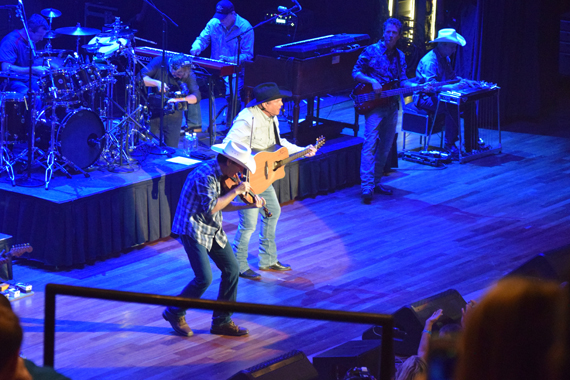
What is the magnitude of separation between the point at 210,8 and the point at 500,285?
504 inches

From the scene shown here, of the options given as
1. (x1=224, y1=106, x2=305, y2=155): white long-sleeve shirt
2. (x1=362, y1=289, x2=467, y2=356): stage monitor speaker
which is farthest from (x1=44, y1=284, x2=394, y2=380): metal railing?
(x1=224, y1=106, x2=305, y2=155): white long-sleeve shirt

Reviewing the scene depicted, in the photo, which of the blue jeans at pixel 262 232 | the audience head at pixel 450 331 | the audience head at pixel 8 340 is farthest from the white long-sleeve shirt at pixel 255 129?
the audience head at pixel 8 340

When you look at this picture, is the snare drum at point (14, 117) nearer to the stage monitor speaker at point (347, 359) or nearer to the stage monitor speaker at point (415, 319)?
the stage monitor speaker at point (415, 319)

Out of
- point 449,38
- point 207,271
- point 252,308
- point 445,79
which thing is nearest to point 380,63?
point 449,38

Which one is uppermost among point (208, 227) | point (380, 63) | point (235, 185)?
point (380, 63)

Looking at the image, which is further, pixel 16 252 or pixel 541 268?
pixel 16 252

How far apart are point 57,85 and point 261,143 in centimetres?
242

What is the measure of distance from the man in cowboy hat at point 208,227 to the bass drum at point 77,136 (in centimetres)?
239

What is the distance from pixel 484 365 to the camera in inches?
48.3

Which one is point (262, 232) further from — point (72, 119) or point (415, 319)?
point (415, 319)

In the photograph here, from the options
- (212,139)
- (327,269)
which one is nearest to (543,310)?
(327,269)

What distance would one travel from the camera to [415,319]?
4332mm

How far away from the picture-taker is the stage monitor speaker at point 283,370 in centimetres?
350

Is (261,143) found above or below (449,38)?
below
